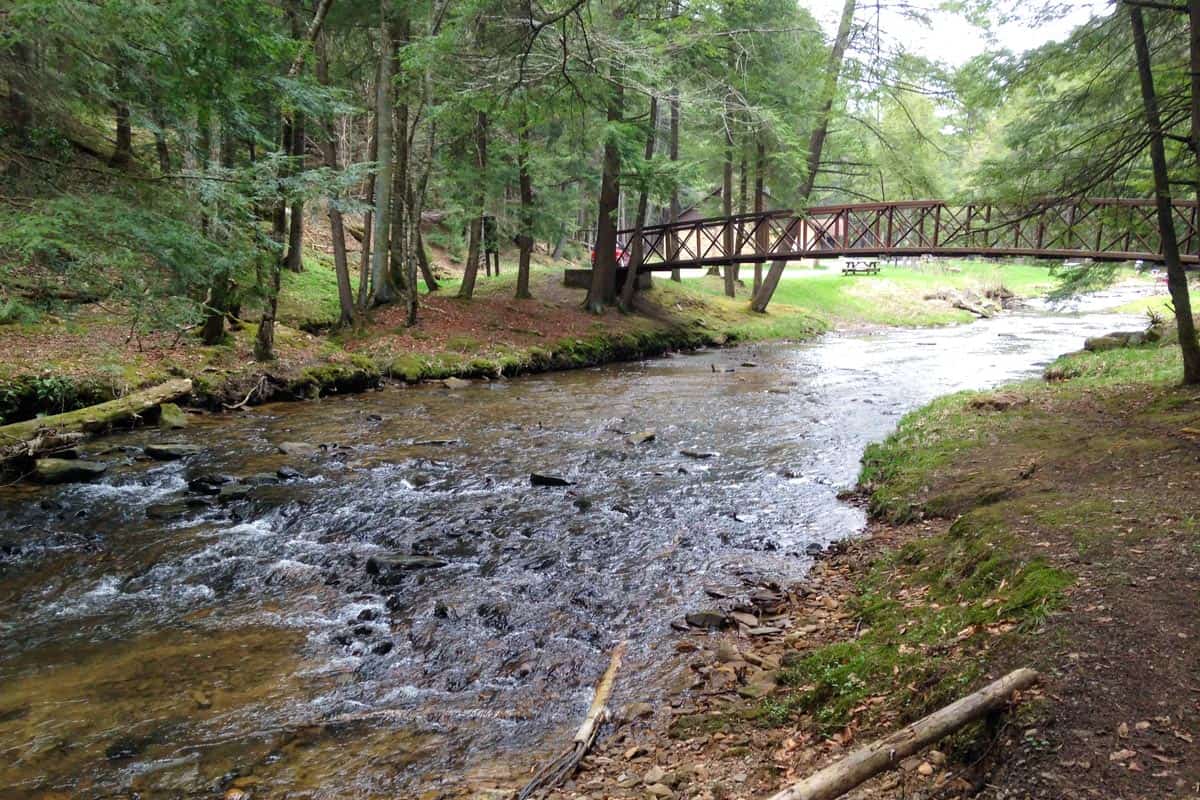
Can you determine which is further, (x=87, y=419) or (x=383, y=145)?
(x=383, y=145)

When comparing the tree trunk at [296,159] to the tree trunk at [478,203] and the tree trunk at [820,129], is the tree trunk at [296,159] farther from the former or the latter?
the tree trunk at [820,129]

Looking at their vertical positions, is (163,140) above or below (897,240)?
below

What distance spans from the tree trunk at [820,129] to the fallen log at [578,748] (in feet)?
66.6

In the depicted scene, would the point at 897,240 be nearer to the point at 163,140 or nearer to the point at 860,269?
the point at 860,269

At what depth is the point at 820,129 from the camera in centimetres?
2552

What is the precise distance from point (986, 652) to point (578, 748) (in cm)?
214

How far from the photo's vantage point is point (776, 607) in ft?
18.6

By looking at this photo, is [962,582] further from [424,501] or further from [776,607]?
[424,501]

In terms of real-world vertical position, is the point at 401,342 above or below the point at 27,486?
above

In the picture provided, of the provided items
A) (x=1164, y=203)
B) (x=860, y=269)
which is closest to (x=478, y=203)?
(x=1164, y=203)

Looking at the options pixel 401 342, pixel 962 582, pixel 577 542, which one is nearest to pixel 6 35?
pixel 577 542

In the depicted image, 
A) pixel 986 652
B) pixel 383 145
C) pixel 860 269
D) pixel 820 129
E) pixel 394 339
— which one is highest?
pixel 820 129

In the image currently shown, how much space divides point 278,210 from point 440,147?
5747 mm

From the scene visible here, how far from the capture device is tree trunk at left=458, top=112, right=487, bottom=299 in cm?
2058
